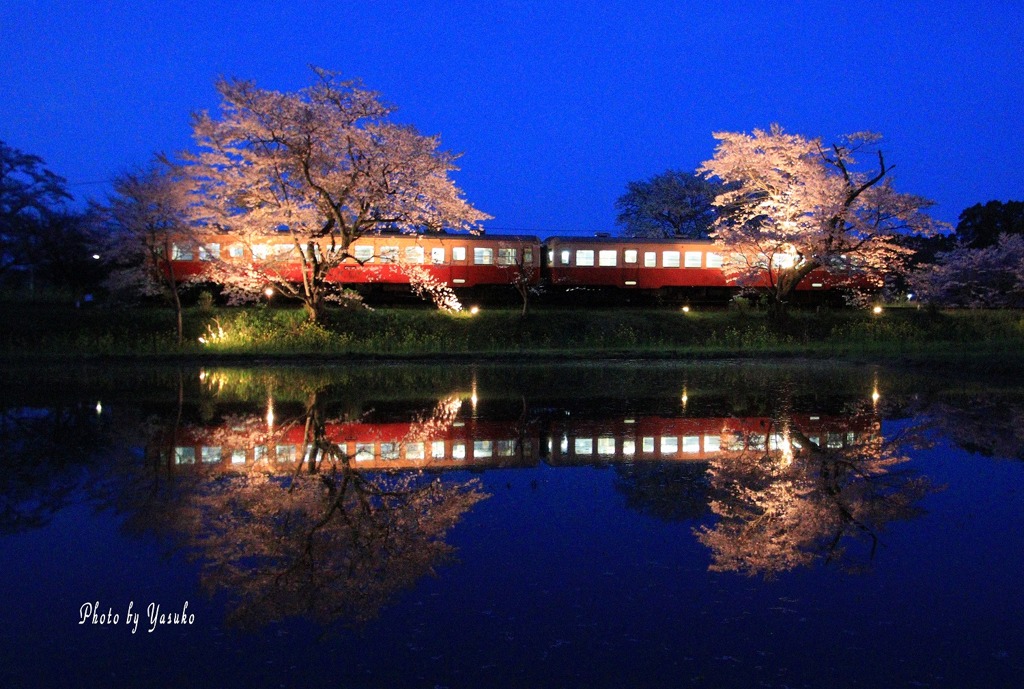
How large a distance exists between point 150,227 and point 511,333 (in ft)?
36.8

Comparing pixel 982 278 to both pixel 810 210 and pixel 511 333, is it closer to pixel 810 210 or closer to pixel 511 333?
pixel 810 210

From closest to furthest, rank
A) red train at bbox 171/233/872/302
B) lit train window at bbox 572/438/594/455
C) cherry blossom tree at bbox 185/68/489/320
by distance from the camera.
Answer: lit train window at bbox 572/438/594/455 → cherry blossom tree at bbox 185/68/489/320 → red train at bbox 171/233/872/302

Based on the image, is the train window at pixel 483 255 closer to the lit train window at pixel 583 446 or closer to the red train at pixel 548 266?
the red train at pixel 548 266

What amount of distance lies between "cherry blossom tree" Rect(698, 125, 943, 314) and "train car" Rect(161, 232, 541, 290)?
7814 mm

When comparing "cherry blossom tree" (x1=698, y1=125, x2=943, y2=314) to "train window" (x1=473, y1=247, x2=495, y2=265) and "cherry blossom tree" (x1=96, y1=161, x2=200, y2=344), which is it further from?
"cherry blossom tree" (x1=96, y1=161, x2=200, y2=344)

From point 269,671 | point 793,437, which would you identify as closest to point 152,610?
point 269,671

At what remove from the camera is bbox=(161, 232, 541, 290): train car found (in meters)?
24.5

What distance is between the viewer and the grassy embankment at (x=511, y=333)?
20.4m

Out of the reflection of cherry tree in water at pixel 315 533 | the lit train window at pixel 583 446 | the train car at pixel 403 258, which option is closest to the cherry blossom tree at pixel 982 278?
the train car at pixel 403 258

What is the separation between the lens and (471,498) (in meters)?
5.99

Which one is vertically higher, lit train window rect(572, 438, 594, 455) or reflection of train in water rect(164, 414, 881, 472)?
reflection of train in water rect(164, 414, 881, 472)

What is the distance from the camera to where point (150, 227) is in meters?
22.2

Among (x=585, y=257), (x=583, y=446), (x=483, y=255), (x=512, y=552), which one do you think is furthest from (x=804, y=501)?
(x=585, y=257)

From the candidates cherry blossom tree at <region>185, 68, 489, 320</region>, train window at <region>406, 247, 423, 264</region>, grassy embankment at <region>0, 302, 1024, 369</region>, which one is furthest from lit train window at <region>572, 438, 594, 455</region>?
train window at <region>406, 247, 423, 264</region>
